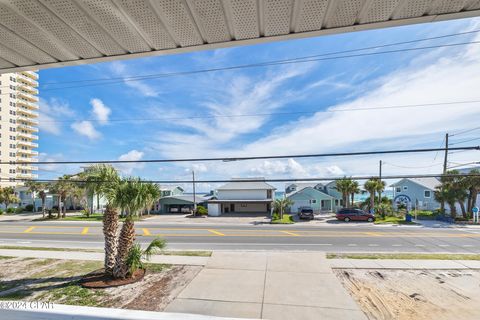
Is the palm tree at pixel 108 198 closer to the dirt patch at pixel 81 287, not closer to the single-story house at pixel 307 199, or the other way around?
the dirt patch at pixel 81 287

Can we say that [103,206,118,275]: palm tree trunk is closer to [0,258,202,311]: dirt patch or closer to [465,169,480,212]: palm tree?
[0,258,202,311]: dirt patch

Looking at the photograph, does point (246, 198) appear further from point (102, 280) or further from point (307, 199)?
point (102, 280)

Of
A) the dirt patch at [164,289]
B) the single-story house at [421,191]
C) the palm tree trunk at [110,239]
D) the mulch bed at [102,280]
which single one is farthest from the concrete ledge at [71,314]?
the single-story house at [421,191]

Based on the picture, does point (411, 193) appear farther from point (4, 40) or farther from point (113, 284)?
point (4, 40)

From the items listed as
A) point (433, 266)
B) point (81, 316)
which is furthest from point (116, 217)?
point (433, 266)

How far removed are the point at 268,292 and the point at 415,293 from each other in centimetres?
457

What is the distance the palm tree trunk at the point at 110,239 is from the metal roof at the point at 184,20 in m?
7.10

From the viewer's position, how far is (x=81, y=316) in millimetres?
1960

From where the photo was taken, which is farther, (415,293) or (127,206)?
(127,206)

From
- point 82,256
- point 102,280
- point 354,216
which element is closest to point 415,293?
point 102,280

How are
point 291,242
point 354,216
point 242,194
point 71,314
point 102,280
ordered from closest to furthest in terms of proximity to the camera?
point 71,314 < point 102,280 < point 291,242 < point 354,216 < point 242,194

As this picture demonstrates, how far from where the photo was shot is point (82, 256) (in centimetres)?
1348

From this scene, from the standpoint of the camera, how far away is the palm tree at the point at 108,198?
32.8 ft

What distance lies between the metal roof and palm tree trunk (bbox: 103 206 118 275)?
7.10 metres
